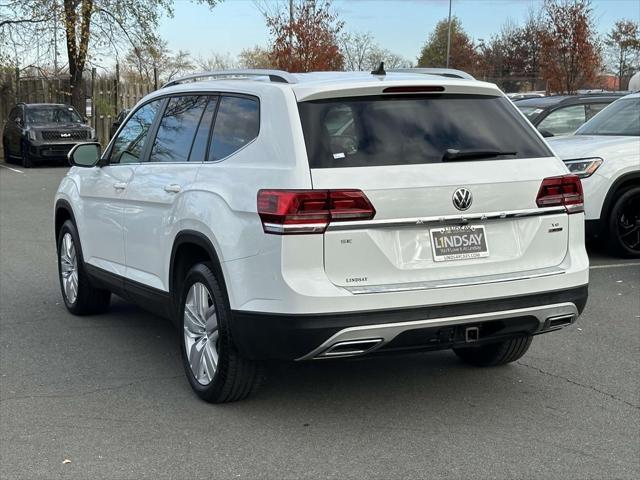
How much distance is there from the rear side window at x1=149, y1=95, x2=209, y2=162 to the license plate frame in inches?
60.7

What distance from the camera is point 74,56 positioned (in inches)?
1127

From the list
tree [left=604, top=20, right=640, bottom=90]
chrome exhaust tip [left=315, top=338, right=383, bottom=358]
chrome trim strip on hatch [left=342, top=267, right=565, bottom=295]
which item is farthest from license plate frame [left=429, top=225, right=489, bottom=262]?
tree [left=604, top=20, right=640, bottom=90]

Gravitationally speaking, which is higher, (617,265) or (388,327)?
(388,327)

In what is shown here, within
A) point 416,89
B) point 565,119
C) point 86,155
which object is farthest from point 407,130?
point 565,119

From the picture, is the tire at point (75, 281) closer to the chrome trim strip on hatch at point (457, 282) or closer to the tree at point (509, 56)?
the chrome trim strip on hatch at point (457, 282)

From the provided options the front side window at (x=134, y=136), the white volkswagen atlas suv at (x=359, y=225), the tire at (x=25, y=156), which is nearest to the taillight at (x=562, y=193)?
the white volkswagen atlas suv at (x=359, y=225)

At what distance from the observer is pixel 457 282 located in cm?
428

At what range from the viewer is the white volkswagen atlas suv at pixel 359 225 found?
4.11 metres

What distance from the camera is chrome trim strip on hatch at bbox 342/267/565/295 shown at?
163 inches

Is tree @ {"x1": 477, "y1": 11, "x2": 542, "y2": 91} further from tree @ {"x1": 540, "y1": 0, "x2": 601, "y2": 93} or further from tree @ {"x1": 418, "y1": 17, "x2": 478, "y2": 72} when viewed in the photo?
tree @ {"x1": 540, "y1": 0, "x2": 601, "y2": 93}

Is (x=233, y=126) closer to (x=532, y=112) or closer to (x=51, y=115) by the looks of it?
(x=532, y=112)

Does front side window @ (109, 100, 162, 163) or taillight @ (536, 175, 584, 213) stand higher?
front side window @ (109, 100, 162, 163)

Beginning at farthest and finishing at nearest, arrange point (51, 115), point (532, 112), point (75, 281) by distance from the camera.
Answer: point (51, 115) → point (532, 112) → point (75, 281)

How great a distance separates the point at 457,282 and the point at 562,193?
2.78 ft
